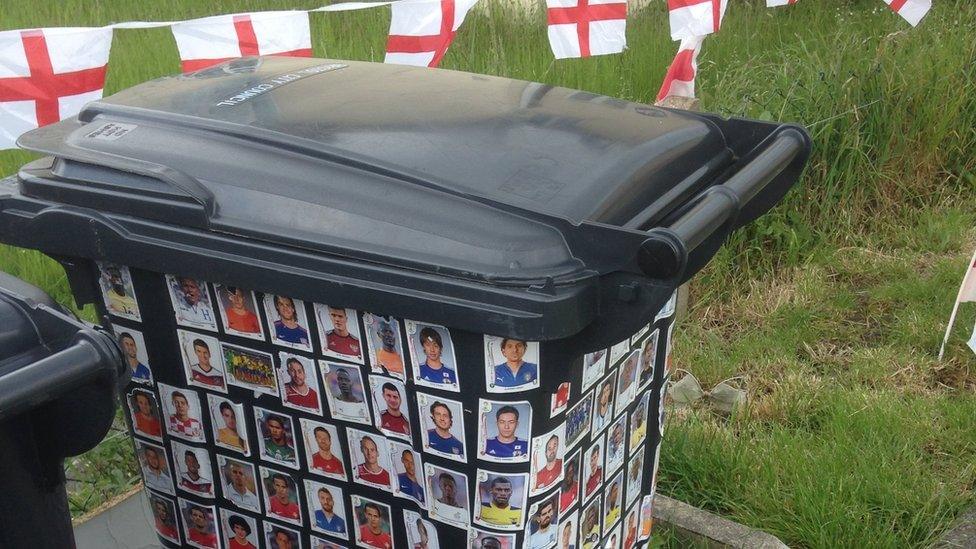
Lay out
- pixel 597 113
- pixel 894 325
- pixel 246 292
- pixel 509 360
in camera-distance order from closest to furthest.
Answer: pixel 509 360
pixel 246 292
pixel 597 113
pixel 894 325

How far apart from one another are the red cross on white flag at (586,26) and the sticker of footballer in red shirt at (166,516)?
8.15 feet

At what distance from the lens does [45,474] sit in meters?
1.64

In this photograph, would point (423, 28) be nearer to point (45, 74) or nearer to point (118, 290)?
point (45, 74)

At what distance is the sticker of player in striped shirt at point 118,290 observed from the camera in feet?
6.18

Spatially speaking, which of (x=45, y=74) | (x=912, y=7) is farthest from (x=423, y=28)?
(x=912, y=7)

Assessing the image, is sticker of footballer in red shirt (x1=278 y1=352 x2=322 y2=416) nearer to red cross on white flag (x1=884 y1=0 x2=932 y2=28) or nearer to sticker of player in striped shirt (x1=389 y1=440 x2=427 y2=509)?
sticker of player in striped shirt (x1=389 y1=440 x2=427 y2=509)

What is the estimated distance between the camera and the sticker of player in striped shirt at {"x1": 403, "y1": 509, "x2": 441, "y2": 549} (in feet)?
6.03

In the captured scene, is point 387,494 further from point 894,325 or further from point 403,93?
point 894,325

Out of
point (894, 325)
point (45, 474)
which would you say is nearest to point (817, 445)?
point (894, 325)

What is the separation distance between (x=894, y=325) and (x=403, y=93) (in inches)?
99.8

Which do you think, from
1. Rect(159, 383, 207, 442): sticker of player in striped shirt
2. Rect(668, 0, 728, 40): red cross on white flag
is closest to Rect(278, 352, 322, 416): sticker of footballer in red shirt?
Rect(159, 383, 207, 442): sticker of player in striped shirt

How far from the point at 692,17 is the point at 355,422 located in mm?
2742

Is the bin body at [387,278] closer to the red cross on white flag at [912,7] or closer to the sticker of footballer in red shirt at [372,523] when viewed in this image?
the sticker of footballer in red shirt at [372,523]

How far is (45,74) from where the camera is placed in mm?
2971
